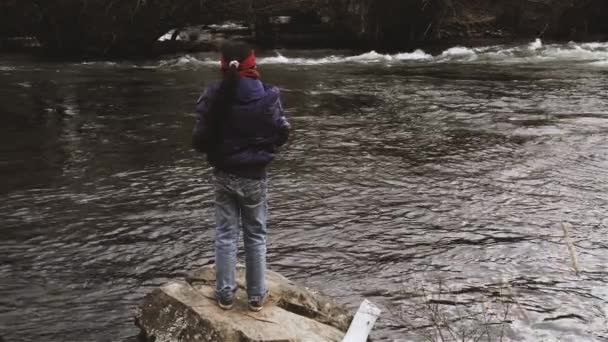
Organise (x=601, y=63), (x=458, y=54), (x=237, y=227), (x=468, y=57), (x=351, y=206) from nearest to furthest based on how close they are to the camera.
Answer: (x=237, y=227) → (x=351, y=206) → (x=601, y=63) → (x=468, y=57) → (x=458, y=54)

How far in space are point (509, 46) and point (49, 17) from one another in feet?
56.6

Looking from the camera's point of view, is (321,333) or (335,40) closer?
(321,333)

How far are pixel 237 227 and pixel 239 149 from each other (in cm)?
60

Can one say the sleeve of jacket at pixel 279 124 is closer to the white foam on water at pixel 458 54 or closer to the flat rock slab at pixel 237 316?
→ the flat rock slab at pixel 237 316

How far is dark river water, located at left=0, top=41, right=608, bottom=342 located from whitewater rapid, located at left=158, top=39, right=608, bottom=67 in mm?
6369

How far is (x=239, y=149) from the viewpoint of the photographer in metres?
4.22

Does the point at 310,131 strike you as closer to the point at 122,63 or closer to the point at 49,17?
the point at 122,63

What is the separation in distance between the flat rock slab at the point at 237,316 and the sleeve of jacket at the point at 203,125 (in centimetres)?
118

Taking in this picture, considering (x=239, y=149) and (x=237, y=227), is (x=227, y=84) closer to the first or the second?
(x=239, y=149)

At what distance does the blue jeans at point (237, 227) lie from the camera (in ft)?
14.2

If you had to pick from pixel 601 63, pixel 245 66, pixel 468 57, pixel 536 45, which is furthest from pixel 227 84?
pixel 536 45

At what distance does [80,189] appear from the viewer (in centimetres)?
860

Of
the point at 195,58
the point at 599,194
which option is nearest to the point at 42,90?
the point at 195,58

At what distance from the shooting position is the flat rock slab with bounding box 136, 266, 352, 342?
440 cm
